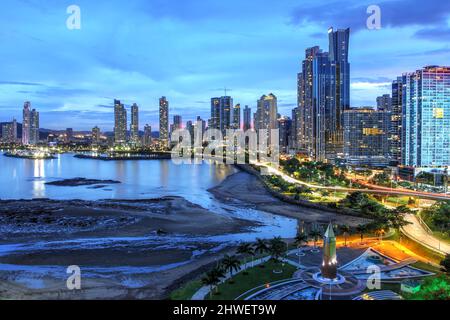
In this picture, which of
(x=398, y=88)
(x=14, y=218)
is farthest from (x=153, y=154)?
(x=14, y=218)

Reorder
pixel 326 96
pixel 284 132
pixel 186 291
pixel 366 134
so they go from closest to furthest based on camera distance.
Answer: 1. pixel 186 291
2. pixel 366 134
3. pixel 326 96
4. pixel 284 132

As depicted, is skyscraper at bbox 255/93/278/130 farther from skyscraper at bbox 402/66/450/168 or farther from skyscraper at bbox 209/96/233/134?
skyscraper at bbox 402/66/450/168

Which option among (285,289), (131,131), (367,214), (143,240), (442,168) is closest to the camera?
(285,289)

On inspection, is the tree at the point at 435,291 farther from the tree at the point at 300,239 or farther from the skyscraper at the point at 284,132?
the skyscraper at the point at 284,132

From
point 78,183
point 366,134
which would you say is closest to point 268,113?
point 366,134

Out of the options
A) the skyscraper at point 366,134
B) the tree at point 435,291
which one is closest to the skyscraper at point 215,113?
the skyscraper at point 366,134

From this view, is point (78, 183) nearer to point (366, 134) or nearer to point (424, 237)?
point (424, 237)
